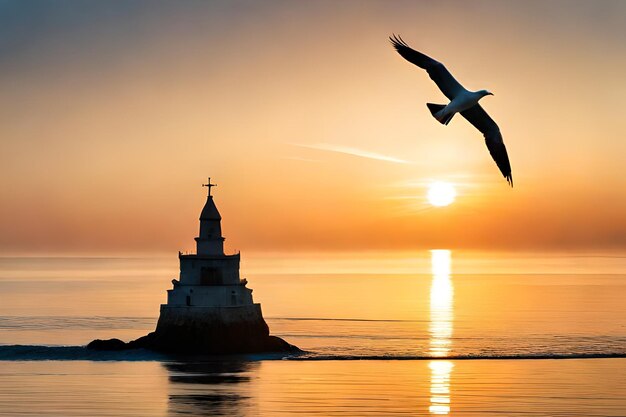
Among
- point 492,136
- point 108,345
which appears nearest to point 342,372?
point 108,345

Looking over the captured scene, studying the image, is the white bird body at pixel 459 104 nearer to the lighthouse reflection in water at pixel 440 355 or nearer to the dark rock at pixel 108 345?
the lighthouse reflection in water at pixel 440 355

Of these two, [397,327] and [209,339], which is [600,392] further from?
[397,327]

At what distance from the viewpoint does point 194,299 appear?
6819cm

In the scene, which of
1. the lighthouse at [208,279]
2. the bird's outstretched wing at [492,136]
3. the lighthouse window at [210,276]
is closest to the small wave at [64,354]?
the lighthouse at [208,279]

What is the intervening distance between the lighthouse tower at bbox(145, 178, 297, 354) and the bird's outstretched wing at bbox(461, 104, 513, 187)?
38.6 metres

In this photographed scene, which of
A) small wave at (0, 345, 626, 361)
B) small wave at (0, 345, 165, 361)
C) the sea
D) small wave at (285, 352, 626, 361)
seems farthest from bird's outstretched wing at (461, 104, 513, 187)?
small wave at (285, 352, 626, 361)

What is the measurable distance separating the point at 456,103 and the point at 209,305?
40.4 meters

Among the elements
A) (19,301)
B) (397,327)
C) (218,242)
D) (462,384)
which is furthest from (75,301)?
(462,384)

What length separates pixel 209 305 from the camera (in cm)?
6788

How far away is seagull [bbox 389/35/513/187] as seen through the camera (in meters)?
30.0

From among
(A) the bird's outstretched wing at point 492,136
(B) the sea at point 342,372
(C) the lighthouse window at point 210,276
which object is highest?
(A) the bird's outstretched wing at point 492,136

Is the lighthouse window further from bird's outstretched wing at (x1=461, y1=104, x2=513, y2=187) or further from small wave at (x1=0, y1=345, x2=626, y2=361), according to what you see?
bird's outstretched wing at (x1=461, y1=104, x2=513, y2=187)

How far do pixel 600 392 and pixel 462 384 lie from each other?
8143 mm

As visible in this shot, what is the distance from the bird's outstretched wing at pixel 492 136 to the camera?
104 ft
